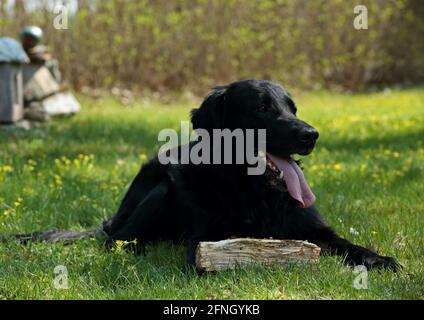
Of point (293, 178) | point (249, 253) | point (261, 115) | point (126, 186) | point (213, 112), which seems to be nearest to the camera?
point (249, 253)

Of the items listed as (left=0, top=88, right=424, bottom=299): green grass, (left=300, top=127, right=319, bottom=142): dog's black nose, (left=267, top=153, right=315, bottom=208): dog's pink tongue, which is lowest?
(left=0, top=88, right=424, bottom=299): green grass

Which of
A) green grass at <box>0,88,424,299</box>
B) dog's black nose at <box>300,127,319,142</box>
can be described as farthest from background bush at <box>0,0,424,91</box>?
dog's black nose at <box>300,127,319,142</box>

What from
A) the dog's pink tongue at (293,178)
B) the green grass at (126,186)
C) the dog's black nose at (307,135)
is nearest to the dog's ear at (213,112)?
the dog's pink tongue at (293,178)

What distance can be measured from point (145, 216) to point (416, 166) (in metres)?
Answer: 2.81

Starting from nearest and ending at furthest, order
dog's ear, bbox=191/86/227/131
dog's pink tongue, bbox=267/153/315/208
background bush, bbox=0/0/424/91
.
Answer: dog's pink tongue, bbox=267/153/315/208
dog's ear, bbox=191/86/227/131
background bush, bbox=0/0/424/91

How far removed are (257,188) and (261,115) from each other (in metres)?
0.39

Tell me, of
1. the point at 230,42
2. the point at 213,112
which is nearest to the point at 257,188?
the point at 213,112

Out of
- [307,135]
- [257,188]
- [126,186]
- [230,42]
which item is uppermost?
[307,135]

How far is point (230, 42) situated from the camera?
12906mm

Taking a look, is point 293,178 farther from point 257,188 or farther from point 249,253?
point 249,253

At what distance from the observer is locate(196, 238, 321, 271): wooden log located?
331cm

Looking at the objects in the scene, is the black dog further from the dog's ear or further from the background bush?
the background bush

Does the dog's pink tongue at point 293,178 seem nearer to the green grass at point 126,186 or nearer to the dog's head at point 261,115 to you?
the dog's head at point 261,115
